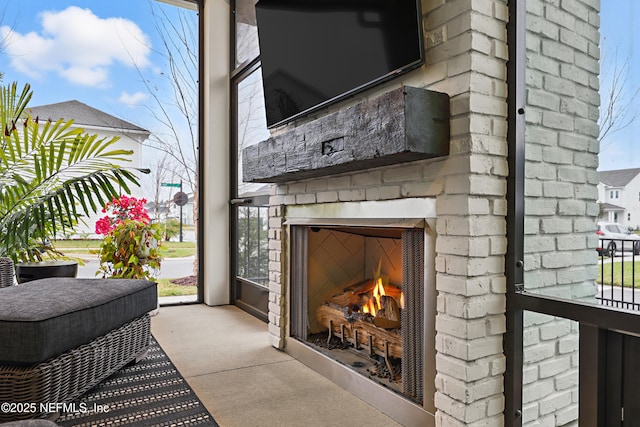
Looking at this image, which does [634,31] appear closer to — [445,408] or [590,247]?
[590,247]

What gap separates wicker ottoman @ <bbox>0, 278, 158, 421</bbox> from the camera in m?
1.62

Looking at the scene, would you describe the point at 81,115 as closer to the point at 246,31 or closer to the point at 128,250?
the point at 128,250

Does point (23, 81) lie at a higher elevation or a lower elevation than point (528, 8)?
higher

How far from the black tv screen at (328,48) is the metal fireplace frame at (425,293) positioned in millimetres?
541

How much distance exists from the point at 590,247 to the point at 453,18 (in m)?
0.92

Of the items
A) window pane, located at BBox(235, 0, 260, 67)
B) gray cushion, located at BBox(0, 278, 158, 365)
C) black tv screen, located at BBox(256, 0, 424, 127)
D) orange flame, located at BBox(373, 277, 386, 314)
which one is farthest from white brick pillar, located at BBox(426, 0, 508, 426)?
window pane, located at BBox(235, 0, 260, 67)

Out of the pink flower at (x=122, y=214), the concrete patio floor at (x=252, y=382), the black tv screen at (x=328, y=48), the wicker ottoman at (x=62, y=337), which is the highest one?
the black tv screen at (x=328, y=48)

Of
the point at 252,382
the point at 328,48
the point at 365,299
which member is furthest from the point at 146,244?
the point at 328,48

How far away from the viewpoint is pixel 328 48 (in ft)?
6.88

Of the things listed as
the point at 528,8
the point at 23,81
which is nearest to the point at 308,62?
the point at 528,8

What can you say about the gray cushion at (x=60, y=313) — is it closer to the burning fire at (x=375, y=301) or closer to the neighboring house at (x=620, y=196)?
the burning fire at (x=375, y=301)

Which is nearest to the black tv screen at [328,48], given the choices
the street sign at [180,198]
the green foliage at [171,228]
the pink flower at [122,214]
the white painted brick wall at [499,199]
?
the white painted brick wall at [499,199]

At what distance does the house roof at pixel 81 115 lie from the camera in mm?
3775

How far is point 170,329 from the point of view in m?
3.27
